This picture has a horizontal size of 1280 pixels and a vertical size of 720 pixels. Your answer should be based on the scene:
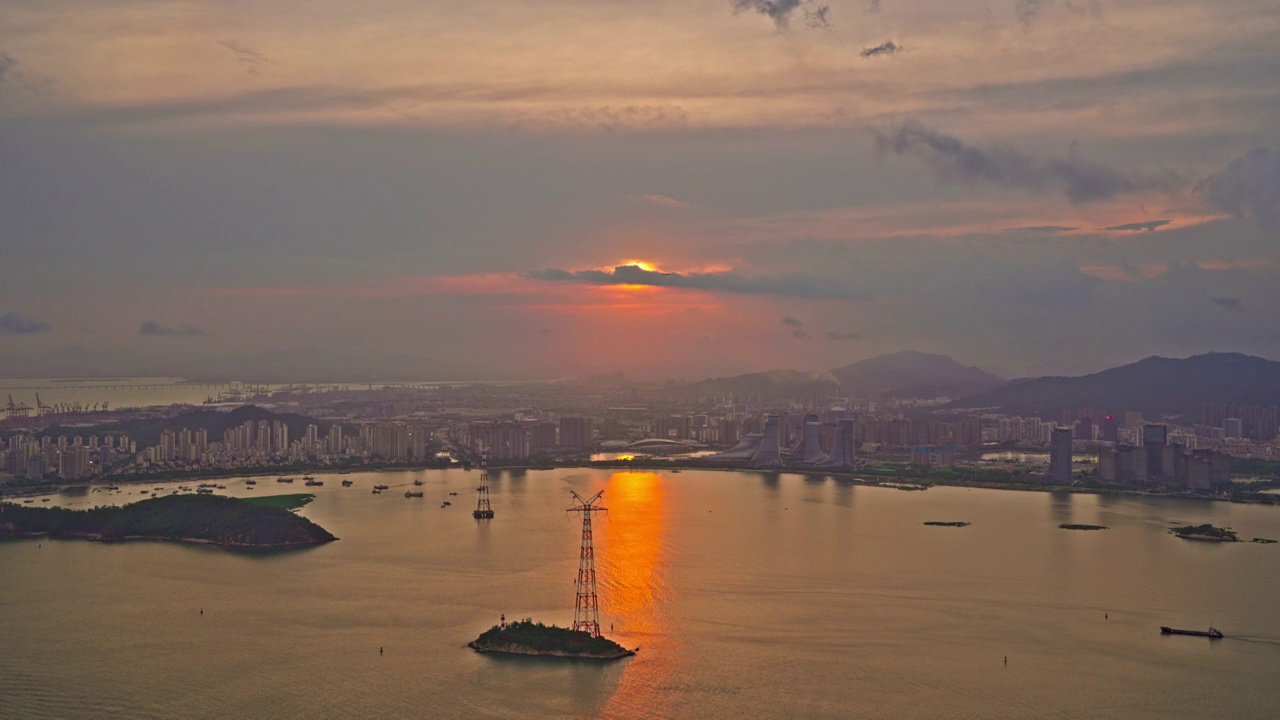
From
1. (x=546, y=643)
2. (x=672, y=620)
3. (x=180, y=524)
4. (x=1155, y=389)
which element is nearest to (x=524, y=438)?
(x=180, y=524)

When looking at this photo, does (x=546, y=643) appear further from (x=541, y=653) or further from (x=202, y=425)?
(x=202, y=425)

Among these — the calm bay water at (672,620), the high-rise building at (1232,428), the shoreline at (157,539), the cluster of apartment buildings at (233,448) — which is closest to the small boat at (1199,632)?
the calm bay water at (672,620)

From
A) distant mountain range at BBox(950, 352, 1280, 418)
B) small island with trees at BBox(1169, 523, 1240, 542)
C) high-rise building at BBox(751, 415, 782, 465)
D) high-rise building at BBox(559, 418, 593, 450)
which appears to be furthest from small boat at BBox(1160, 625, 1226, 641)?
distant mountain range at BBox(950, 352, 1280, 418)

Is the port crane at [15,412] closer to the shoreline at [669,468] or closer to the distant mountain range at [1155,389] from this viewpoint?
the shoreline at [669,468]

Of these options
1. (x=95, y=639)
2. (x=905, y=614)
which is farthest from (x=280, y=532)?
(x=905, y=614)

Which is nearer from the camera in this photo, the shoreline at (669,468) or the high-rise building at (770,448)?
the shoreline at (669,468)

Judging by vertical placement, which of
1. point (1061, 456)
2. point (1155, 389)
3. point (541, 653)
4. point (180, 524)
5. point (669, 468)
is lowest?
point (541, 653)

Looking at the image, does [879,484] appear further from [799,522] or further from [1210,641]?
[1210,641]
